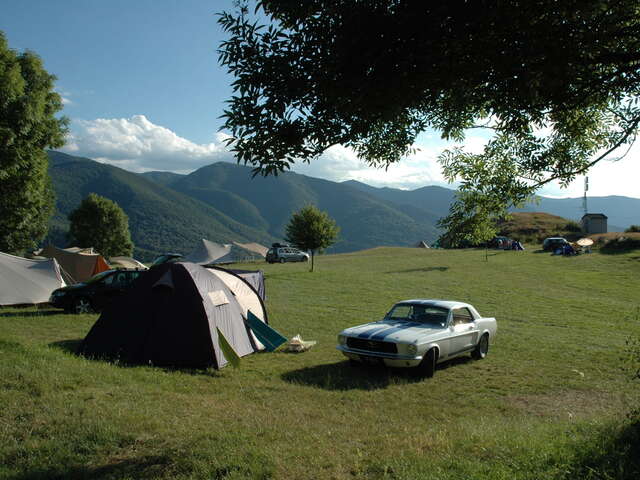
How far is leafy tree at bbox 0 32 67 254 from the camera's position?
22.4 m

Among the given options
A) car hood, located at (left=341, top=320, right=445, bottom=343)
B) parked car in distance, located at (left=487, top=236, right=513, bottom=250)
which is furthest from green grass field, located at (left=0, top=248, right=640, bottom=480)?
parked car in distance, located at (left=487, top=236, right=513, bottom=250)

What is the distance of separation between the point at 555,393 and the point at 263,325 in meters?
6.85

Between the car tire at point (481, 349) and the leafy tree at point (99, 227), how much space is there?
201ft

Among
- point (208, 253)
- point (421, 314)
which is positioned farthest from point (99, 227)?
point (421, 314)

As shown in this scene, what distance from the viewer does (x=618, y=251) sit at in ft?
156

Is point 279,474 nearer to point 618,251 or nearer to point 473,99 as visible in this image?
point 473,99

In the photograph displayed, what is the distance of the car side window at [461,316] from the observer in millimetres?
11672

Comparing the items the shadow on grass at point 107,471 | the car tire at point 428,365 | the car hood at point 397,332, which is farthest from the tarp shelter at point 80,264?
the shadow on grass at point 107,471

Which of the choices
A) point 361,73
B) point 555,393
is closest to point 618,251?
point 555,393

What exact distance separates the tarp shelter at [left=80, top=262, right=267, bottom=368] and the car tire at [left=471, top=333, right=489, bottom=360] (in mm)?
5757

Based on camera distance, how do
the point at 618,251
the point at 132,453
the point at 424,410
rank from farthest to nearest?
the point at 618,251 < the point at 424,410 < the point at 132,453

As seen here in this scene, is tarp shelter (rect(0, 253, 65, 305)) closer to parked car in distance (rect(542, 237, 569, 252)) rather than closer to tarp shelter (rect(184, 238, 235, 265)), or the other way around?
tarp shelter (rect(184, 238, 235, 265))

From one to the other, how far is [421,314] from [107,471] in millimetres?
7883

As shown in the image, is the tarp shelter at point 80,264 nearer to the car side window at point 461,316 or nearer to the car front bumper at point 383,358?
the car front bumper at point 383,358
